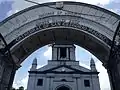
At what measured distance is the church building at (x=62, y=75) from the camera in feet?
110

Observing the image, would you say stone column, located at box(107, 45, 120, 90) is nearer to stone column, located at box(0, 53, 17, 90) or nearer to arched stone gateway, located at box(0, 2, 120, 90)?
arched stone gateway, located at box(0, 2, 120, 90)

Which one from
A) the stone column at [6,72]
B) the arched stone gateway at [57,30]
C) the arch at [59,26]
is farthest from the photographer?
the arch at [59,26]

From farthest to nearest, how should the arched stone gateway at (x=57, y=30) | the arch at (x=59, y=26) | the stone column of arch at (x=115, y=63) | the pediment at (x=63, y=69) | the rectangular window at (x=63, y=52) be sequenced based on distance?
the rectangular window at (x=63, y=52)
the pediment at (x=63, y=69)
the arch at (x=59, y=26)
the arched stone gateway at (x=57, y=30)
the stone column of arch at (x=115, y=63)

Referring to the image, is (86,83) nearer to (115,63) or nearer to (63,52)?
(63,52)

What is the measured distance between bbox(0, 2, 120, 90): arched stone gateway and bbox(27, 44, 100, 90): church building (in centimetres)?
2497

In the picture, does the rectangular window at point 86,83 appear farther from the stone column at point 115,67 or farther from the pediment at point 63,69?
the stone column at point 115,67

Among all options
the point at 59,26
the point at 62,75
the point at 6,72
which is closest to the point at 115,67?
the point at 59,26

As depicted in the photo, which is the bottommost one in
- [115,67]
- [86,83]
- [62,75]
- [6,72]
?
[6,72]

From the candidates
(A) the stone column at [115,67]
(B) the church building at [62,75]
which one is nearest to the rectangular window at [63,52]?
(B) the church building at [62,75]

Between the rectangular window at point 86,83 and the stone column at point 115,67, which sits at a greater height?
the rectangular window at point 86,83

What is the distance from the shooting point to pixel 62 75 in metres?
34.8

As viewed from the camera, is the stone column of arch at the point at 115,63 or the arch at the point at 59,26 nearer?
the stone column of arch at the point at 115,63

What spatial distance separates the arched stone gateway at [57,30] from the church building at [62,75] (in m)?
25.0

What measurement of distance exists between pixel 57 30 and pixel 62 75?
27.3 metres
